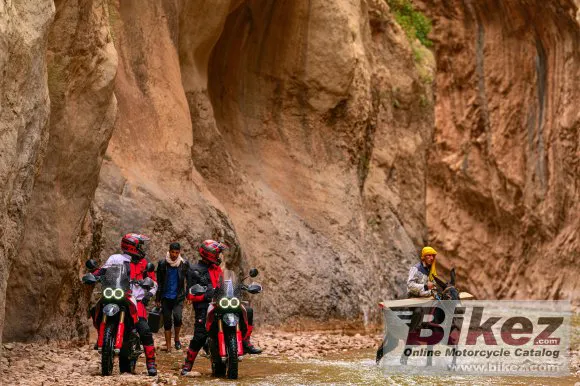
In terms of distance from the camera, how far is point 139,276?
12.3 metres

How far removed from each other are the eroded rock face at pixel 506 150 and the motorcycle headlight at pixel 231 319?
80.6ft

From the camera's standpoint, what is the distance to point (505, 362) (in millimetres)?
14070

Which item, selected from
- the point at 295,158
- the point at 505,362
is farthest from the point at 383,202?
the point at 505,362

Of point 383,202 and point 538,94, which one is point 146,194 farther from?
point 538,94

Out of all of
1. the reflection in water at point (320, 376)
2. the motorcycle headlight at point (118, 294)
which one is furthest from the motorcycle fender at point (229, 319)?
the motorcycle headlight at point (118, 294)

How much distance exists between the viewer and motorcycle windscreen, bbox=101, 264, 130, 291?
37.4 ft

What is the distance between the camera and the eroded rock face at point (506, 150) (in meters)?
34.3

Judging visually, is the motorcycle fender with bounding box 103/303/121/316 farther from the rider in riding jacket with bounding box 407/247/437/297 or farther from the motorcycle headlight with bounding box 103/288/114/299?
the rider in riding jacket with bounding box 407/247/437/297

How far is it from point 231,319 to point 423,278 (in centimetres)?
268

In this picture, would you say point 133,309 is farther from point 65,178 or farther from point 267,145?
point 267,145

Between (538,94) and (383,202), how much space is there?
12.4 m

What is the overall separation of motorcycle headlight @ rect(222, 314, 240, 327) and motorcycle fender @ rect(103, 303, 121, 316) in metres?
1.13

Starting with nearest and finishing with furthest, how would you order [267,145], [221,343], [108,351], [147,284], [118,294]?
[108,351] → [221,343] → [118,294] → [147,284] → [267,145]

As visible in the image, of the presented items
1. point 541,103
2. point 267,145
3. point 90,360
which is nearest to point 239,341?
point 90,360
